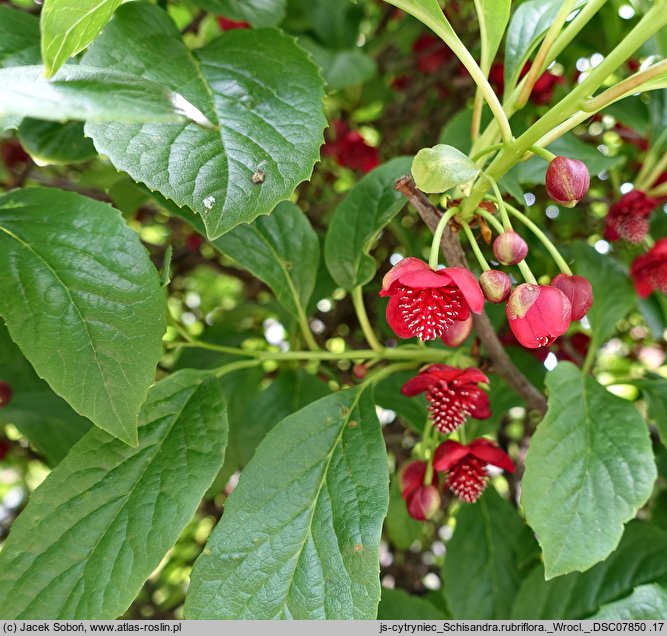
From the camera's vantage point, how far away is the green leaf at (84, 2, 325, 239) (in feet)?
2.06

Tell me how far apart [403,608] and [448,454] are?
345mm

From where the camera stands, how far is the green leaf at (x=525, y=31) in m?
0.79

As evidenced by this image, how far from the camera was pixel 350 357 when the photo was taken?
90cm

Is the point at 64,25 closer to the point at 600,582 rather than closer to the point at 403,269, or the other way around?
the point at 403,269

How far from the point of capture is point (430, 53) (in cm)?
140

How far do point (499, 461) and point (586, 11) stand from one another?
510mm

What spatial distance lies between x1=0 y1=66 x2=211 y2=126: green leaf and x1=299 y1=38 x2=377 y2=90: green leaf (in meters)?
0.64

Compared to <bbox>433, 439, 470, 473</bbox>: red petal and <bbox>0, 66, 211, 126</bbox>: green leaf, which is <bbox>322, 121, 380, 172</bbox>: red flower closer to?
<bbox>433, 439, 470, 473</bbox>: red petal

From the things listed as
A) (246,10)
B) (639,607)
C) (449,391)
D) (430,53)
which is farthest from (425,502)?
(430,53)

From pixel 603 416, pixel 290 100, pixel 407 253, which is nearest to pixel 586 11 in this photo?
pixel 290 100

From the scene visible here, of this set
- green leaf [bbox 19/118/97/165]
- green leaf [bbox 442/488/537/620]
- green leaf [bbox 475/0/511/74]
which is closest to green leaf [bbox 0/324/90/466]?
green leaf [bbox 19/118/97/165]
